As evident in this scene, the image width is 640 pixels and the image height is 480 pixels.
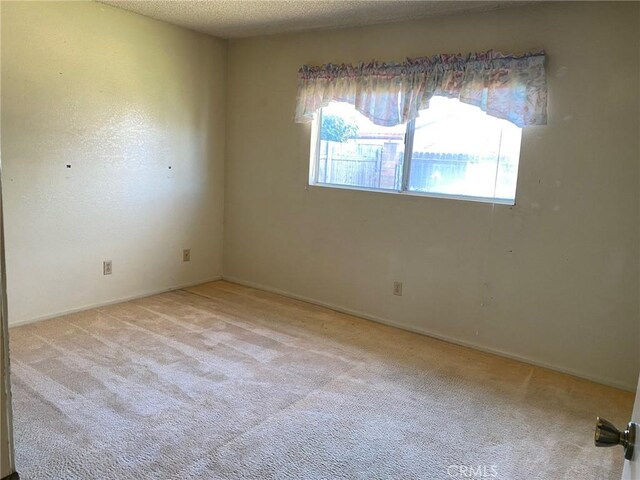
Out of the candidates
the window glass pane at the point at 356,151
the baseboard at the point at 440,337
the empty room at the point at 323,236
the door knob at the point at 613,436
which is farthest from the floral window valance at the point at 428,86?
the door knob at the point at 613,436

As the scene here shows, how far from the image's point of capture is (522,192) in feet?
10.2

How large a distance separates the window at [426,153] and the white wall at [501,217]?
10cm

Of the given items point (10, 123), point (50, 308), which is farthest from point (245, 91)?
point (50, 308)

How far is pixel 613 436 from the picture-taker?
0.91 metres

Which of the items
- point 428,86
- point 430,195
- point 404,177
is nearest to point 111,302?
point 404,177

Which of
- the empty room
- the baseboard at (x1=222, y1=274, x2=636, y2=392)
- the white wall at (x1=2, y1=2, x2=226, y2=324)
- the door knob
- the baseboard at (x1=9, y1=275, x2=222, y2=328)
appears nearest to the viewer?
the door knob

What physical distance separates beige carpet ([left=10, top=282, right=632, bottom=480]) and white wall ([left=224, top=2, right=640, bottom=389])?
0.98 ft

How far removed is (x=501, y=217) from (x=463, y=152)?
52 cm

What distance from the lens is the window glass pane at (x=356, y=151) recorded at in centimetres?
364

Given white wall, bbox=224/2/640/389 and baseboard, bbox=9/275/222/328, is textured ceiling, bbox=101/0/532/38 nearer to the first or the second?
white wall, bbox=224/2/640/389

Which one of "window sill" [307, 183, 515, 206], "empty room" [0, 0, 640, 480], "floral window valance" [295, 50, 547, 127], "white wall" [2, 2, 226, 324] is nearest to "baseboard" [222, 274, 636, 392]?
"empty room" [0, 0, 640, 480]

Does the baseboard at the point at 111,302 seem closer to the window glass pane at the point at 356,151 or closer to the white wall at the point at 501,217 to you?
the white wall at the point at 501,217

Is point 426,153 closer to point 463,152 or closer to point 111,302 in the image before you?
point 463,152

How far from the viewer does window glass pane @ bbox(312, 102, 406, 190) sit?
3645 millimetres
